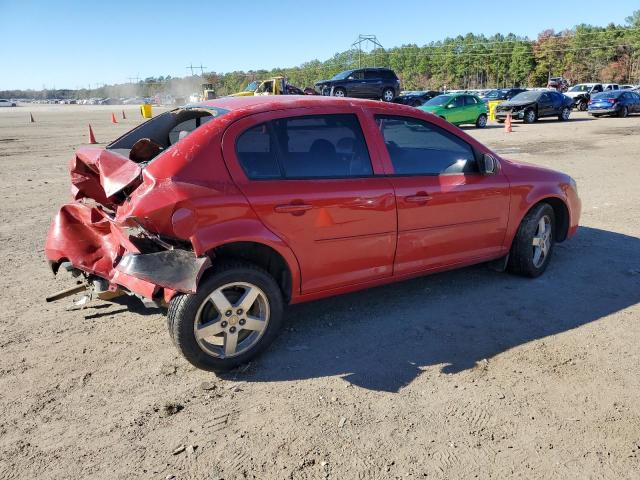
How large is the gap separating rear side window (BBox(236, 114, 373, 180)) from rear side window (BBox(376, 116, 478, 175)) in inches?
11.7

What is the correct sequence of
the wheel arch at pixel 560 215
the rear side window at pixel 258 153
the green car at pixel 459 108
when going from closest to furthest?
the rear side window at pixel 258 153 → the wheel arch at pixel 560 215 → the green car at pixel 459 108

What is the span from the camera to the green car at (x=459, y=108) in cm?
2122

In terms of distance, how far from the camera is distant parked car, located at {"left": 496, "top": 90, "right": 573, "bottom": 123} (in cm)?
2433

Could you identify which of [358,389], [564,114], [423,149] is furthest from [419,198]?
[564,114]

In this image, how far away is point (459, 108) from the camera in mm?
21719

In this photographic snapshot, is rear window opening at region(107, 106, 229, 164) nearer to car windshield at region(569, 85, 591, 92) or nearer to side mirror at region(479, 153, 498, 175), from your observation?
side mirror at region(479, 153, 498, 175)

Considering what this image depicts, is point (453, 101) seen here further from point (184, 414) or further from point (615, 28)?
point (615, 28)

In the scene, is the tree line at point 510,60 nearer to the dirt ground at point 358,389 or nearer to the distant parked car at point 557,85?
the distant parked car at point 557,85

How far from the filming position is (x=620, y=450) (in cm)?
254

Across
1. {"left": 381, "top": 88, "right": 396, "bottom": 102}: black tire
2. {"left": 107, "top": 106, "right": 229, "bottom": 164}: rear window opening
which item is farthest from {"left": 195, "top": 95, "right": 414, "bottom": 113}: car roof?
{"left": 381, "top": 88, "right": 396, "bottom": 102}: black tire

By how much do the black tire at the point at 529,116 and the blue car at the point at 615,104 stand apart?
5864 mm

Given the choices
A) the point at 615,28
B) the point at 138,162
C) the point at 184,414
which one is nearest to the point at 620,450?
the point at 184,414

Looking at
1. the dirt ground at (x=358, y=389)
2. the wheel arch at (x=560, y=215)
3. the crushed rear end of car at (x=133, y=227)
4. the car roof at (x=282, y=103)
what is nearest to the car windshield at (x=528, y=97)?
the wheel arch at (x=560, y=215)

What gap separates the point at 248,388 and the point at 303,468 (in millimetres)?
787
